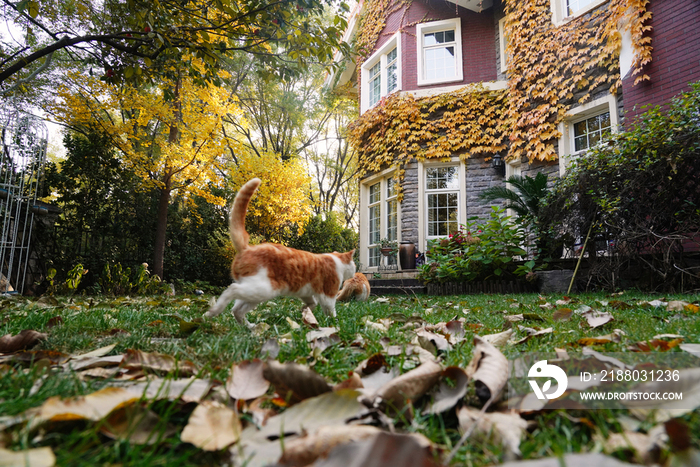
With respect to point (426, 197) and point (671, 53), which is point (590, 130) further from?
point (426, 197)

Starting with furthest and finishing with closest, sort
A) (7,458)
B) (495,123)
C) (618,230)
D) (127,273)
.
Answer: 1. (495,123)
2. (127,273)
3. (618,230)
4. (7,458)

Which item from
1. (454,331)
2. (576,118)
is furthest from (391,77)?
(454,331)

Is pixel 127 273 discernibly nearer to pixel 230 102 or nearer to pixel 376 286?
pixel 230 102

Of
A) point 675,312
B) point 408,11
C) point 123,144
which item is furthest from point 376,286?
point 408,11

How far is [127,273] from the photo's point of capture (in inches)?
313

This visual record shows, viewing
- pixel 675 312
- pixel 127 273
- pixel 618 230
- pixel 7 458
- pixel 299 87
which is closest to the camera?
pixel 7 458

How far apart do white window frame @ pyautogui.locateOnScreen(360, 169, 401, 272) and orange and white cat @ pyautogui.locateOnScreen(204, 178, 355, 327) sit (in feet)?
28.8

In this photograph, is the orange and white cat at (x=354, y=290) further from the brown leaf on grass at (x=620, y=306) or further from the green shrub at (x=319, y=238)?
the green shrub at (x=319, y=238)

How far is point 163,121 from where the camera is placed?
28.4ft

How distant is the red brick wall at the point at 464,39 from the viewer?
11250 mm

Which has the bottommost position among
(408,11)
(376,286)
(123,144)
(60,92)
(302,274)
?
(376,286)

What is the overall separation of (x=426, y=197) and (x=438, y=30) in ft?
18.8

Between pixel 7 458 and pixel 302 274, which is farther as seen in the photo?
pixel 302 274

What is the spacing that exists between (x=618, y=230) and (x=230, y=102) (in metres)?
8.84
